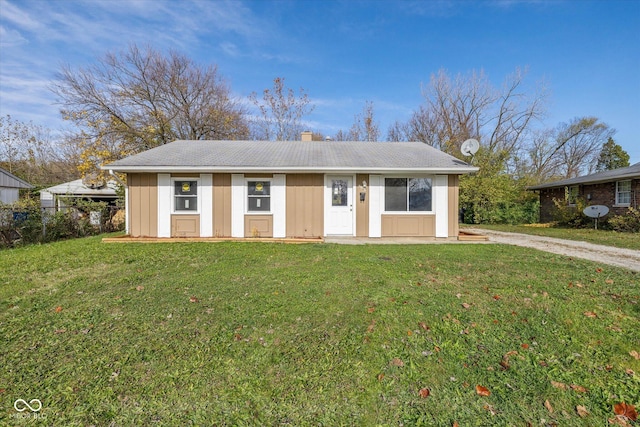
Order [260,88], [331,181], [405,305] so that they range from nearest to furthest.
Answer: [405,305] → [331,181] → [260,88]

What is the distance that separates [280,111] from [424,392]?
77.5ft

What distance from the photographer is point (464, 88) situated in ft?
78.3

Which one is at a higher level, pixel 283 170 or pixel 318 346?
pixel 283 170

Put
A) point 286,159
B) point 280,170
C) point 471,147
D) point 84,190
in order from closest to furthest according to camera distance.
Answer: point 280,170, point 286,159, point 471,147, point 84,190

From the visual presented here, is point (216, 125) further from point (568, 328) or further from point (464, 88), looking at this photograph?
point (568, 328)

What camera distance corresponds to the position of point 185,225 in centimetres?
938

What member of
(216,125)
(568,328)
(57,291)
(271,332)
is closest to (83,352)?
(271,332)

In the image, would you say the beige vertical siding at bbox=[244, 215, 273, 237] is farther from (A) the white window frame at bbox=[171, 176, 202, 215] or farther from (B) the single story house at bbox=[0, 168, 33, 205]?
(B) the single story house at bbox=[0, 168, 33, 205]

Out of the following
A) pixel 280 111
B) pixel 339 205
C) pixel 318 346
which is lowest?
pixel 318 346

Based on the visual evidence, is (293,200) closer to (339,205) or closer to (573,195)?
(339,205)

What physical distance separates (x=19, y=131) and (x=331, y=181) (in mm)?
28876

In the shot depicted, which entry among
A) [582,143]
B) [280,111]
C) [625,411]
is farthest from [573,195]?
[582,143]

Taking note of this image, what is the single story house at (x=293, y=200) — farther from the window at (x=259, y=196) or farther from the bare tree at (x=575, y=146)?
the bare tree at (x=575, y=146)

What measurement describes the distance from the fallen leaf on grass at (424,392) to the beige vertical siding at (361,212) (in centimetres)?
734
